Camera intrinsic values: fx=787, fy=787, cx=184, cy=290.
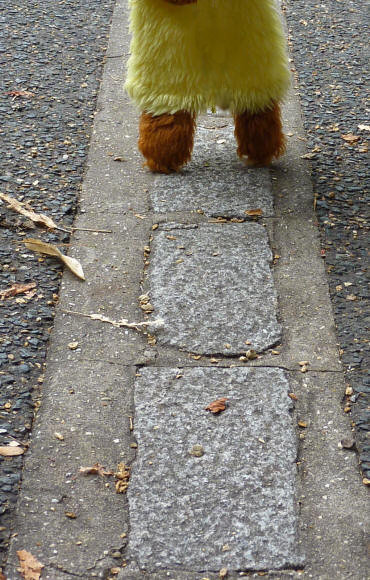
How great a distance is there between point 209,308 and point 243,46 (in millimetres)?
966

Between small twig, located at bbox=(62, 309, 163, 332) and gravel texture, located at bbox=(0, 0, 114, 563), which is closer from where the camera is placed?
gravel texture, located at bbox=(0, 0, 114, 563)

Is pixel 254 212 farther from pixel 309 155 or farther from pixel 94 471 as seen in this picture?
pixel 94 471

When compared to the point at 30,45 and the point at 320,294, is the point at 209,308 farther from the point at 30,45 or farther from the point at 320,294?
the point at 30,45

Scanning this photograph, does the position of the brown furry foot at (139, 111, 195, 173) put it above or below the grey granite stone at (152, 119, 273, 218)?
above

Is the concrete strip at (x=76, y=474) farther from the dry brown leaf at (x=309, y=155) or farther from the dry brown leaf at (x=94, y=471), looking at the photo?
the dry brown leaf at (x=309, y=155)

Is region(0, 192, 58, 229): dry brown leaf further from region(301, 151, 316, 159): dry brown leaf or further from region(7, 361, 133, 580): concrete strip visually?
region(301, 151, 316, 159): dry brown leaf

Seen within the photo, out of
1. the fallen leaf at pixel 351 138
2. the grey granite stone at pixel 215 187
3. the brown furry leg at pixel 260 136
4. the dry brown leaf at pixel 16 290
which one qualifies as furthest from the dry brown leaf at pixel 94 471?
the fallen leaf at pixel 351 138

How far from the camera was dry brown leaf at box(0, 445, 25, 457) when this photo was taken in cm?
173

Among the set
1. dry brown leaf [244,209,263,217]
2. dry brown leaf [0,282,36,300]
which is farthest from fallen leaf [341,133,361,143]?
dry brown leaf [0,282,36,300]

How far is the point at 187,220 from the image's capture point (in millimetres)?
2598

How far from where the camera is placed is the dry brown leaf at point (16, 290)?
87.8 inches

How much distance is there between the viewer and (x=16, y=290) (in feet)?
7.39

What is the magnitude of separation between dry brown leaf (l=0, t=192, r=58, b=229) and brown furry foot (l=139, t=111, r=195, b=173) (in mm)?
472

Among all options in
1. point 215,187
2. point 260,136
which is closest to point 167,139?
point 215,187
